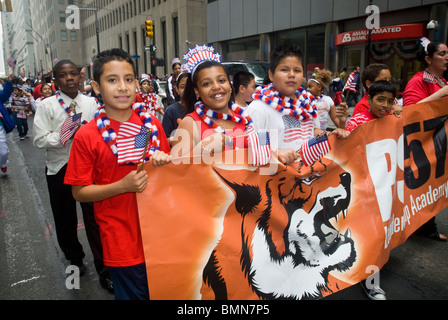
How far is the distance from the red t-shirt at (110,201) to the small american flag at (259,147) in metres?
0.72

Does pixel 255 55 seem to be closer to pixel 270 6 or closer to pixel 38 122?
pixel 270 6

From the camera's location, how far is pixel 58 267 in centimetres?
387

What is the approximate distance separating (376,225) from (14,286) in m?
3.25

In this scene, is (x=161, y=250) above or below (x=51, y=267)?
above

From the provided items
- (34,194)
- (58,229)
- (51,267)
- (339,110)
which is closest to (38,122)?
(58,229)

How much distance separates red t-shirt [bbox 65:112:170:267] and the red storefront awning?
1709 centimetres

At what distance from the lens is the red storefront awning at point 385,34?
15.9 meters

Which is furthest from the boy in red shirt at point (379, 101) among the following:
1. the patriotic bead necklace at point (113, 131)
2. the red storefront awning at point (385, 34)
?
the red storefront awning at point (385, 34)

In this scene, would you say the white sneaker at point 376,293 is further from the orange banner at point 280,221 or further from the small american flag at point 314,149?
the small american flag at point 314,149

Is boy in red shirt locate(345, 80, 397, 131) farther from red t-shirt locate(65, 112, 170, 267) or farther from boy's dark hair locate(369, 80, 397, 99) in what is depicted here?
red t-shirt locate(65, 112, 170, 267)

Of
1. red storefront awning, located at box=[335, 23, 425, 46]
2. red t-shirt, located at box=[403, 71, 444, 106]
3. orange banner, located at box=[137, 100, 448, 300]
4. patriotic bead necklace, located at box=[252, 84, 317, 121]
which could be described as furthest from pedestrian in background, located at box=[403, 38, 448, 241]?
red storefront awning, located at box=[335, 23, 425, 46]

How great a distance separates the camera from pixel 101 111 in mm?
2258

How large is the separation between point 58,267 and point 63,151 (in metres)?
1.28

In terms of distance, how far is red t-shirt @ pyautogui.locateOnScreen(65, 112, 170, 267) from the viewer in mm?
2129
